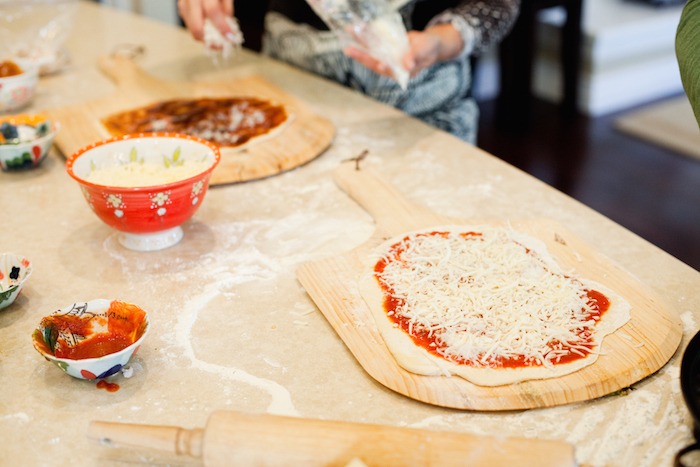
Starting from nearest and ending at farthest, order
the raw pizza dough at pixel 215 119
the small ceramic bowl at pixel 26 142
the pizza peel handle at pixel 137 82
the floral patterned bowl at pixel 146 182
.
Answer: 1. the floral patterned bowl at pixel 146 182
2. the small ceramic bowl at pixel 26 142
3. the raw pizza dough at pixel 215 119
4. the pizza peel handle at pixel 137 82

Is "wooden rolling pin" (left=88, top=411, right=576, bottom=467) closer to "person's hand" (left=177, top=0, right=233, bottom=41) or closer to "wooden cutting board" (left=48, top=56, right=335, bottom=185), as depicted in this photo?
"wooden cutting board" (left=48, top=56, right=335, bottom=185)

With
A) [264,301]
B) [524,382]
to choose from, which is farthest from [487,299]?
[264,301]

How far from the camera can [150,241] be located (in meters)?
1.17

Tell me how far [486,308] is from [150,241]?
0.55 metres

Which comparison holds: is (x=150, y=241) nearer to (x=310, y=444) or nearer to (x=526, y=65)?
(x=310, y=444)

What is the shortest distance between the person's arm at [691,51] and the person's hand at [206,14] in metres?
1.05

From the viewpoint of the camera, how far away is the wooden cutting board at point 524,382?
82 cm

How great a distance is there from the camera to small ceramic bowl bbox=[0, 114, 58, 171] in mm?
1413

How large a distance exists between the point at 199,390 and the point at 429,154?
807mm

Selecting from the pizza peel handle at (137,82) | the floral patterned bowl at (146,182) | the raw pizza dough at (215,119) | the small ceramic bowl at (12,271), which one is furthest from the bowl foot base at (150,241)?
the pizza peel handle at (137,82)

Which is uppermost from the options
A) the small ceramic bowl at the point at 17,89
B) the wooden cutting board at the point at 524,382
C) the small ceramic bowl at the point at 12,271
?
the small ceramic bowl at the point at 17,89

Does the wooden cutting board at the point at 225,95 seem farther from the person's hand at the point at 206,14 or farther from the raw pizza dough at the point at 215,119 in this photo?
the person's hand at the point at 206,14

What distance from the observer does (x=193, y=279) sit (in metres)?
1.09

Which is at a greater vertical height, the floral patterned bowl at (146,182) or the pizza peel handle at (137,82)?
the floral patterned bowl at (146,182)
